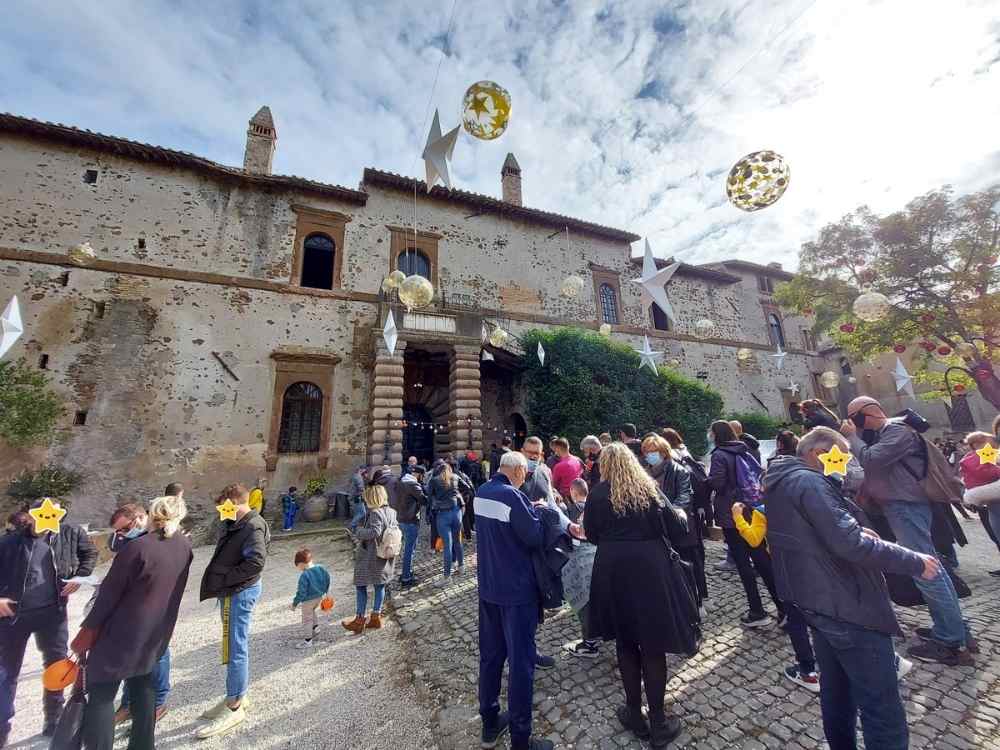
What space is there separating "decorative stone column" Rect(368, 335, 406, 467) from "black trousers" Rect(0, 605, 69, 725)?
6.90 meters

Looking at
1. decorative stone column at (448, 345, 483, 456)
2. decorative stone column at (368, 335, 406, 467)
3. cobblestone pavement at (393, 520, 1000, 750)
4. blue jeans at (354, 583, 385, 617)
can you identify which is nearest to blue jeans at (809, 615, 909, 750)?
cobblestone pavement at (393, 520, 1000, 750)

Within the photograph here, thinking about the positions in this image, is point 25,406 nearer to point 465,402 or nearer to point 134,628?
point 465,402

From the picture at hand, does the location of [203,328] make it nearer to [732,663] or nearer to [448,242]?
[448,242]

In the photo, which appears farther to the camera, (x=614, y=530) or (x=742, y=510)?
(x=742, y=510)

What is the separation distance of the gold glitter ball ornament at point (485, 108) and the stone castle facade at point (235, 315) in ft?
21.2

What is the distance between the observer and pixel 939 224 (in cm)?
1366

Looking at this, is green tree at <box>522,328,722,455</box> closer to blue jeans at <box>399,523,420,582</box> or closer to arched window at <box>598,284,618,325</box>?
arched window at <box>598,284,618,325</box>

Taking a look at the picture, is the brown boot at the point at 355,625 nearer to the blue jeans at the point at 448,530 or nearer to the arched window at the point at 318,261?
the blue jeans at the point at 448,530

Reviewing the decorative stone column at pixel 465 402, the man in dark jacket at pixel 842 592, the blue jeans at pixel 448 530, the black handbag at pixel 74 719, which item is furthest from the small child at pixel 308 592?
the decorative stone column at pixel 465 402

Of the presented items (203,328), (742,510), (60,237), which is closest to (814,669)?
(742,510)

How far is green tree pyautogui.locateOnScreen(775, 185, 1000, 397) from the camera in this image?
13.1m

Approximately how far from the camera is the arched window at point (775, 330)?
2155cm

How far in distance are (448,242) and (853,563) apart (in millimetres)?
14307

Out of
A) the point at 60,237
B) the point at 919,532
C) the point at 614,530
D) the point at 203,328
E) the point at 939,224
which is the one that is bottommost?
the point at 919,532
